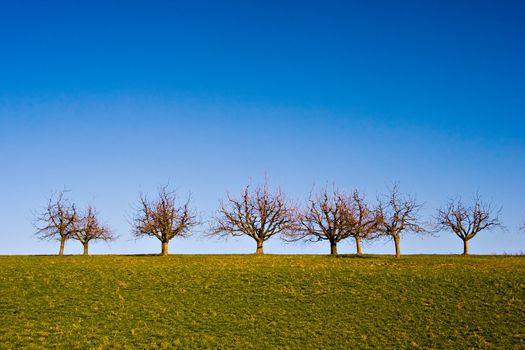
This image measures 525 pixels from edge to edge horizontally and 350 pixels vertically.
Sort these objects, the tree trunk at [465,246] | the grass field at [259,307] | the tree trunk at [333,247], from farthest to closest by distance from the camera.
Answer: the tree trunk at [465,246]
the tree trunk at [333,247]
the grass field at [259,307]

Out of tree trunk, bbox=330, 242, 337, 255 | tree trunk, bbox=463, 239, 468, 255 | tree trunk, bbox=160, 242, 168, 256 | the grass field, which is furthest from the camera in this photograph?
tree trunk, bbox=463, 239, 468, 255

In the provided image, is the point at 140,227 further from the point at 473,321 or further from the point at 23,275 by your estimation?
the point at 473,321

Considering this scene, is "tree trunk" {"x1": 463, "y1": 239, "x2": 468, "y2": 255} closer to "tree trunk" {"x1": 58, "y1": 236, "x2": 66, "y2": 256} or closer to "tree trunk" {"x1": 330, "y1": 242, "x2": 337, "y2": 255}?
"tree trunk" {"x1": 330, "y1": 242, "x2": 337, "y2": 255}

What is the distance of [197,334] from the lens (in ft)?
84.4

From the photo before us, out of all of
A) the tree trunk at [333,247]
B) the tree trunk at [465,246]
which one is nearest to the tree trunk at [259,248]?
the tree trunk at [333,247]

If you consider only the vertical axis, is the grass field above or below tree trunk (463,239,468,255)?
below

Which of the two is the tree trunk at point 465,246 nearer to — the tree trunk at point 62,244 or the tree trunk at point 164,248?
the tree trunk at point 164,248

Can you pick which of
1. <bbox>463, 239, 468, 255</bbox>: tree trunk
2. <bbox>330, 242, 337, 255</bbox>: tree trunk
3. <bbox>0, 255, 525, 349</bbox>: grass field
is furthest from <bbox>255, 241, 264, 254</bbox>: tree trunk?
<bbox>463, 239, 468, 255</bbox>: tree trunk

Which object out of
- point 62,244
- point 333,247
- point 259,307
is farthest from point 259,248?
point 259,307

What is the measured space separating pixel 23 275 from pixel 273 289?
20.1m

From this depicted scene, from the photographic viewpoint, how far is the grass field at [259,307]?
25281 millimetres

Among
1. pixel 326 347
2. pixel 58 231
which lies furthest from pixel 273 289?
pixel 58 231

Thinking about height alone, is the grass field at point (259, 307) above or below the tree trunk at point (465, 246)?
below

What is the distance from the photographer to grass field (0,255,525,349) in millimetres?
25281
